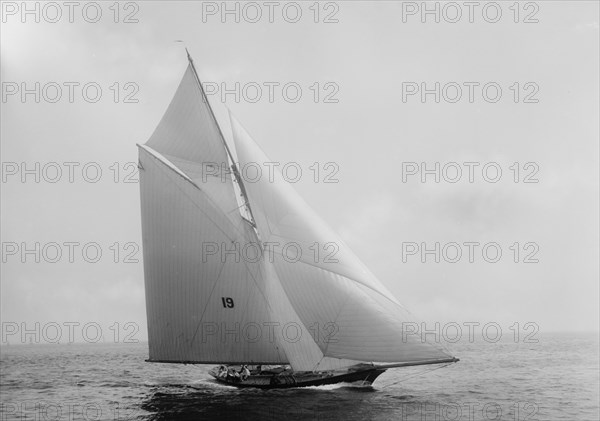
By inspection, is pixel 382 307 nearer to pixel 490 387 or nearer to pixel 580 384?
pixel 490 387

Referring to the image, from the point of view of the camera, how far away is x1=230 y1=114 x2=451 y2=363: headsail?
1236 inches

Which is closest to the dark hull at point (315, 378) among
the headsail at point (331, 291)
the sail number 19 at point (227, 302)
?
the headsail at point (331, 291)

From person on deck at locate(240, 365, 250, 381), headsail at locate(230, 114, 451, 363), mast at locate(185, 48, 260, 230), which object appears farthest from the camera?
person on deck at locate(240, 365, 250, 381)

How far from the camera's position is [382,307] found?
1243 inches

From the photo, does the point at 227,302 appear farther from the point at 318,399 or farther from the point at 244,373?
the point at 318,399

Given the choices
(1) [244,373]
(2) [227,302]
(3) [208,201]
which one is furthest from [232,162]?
(1) [244,373]

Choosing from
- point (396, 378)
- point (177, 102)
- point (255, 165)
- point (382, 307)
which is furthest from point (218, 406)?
point (396, 378)

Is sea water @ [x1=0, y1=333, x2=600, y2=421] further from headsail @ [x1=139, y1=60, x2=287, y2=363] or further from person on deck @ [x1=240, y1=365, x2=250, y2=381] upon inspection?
headsail @ [x1=139, y1=60, x2=287, y2=363]

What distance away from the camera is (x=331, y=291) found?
32.3 m

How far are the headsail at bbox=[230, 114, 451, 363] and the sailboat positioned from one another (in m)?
0.06

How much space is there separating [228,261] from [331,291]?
693cm

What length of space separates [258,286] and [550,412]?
57.1 ft

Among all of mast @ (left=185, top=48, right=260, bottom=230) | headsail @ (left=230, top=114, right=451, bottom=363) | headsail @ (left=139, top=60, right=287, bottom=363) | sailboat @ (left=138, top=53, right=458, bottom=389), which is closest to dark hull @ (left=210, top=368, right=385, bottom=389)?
sailboat @ (left=138, top=53, right=458, bottom=389)

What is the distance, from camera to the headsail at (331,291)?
31406 mm
